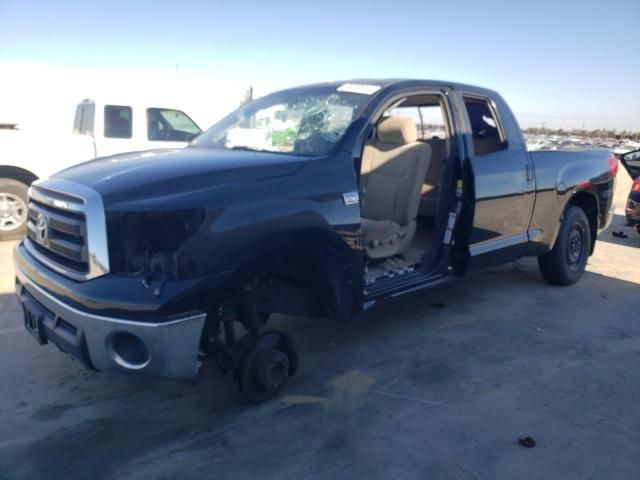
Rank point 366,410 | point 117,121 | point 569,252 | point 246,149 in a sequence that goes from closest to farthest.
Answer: point 366,410
point 246,149
point 569,252
point 117,121

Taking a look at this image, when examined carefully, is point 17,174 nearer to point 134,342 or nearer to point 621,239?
point 134,342

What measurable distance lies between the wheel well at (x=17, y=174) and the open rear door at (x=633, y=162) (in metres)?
8.75

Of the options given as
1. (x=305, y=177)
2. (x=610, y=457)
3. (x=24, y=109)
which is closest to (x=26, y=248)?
(x=305, y=177)

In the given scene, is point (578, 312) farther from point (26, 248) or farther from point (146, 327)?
point (26, 248)

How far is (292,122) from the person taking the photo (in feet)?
12.3

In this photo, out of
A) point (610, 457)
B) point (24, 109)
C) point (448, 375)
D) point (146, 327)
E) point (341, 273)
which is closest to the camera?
point (146, 327)

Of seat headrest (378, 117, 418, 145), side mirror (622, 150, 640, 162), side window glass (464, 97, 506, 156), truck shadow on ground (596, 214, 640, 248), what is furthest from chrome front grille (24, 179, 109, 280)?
side mirror (622, 150, 640, 162)

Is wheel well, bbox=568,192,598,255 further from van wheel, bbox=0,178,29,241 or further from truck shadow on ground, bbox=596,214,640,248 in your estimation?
van wheel, bbox=0,178,29,241

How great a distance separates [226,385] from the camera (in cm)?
330

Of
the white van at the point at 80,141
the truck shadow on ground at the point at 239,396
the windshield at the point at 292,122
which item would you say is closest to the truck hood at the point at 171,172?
the windshield at the point at 292,122

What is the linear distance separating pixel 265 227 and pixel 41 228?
4.30 feet

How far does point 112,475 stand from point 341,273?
160 centimetres

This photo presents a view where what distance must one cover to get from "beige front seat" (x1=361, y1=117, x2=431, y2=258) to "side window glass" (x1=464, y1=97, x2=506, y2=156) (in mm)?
736

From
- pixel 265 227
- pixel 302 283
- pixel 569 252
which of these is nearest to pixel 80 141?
pixel 302 283
